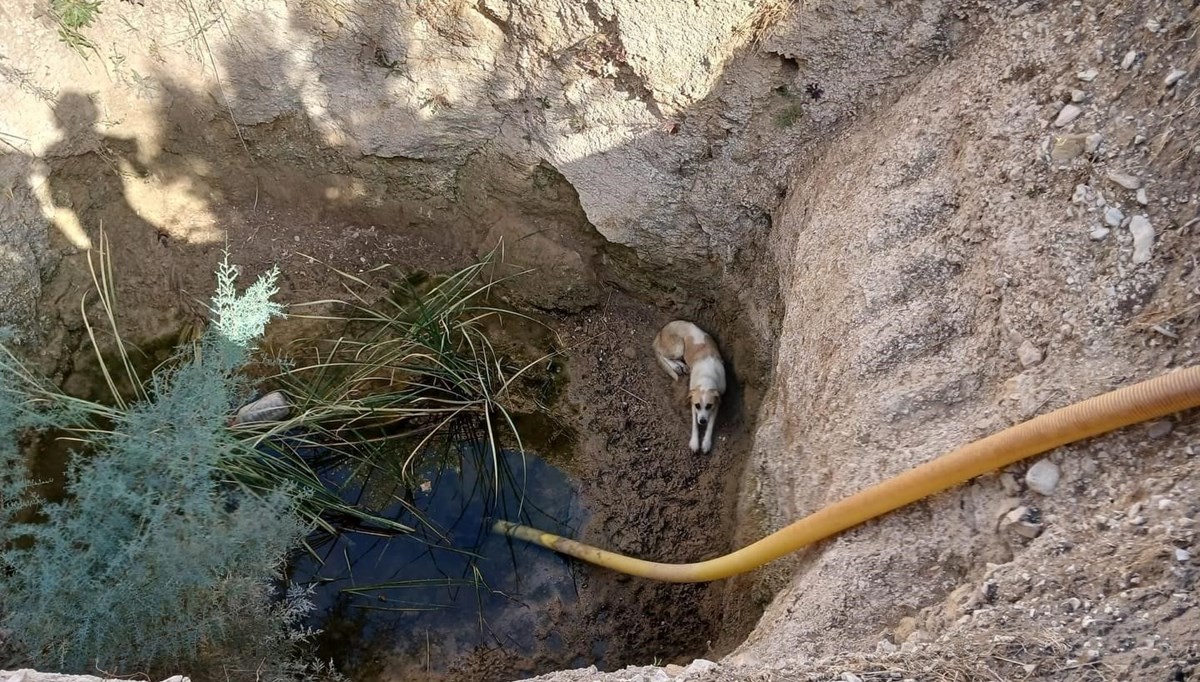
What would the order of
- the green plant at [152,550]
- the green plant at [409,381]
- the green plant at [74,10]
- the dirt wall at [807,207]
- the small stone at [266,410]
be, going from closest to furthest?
the dirt wall at [807,207] < the green plant at [152,550] < the green plant at [74,10] < the small stone at [266,410] < the green plant at [409,381]

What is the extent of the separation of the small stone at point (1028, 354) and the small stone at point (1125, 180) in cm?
49

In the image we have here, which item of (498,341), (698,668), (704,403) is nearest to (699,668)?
(698,668)

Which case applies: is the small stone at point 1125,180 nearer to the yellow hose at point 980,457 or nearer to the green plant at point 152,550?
the yellow hose at point 980,457

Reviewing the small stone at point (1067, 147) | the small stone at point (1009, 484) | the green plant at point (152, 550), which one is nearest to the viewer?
the small stone at point (1009, 484)

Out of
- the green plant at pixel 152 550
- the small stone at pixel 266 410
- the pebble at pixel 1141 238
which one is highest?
the pebble at pixel 1141 238

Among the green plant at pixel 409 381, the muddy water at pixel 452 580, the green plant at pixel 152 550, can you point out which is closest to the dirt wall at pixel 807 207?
the green plant at pixel 409 381

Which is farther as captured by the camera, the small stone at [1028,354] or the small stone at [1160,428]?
the small stone at [1028,354]

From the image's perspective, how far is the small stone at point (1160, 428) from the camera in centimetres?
198

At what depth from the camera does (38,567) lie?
2.59 meters

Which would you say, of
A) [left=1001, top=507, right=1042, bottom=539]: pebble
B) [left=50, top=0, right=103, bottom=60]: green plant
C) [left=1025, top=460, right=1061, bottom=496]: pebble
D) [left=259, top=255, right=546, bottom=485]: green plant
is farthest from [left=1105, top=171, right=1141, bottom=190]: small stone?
[left=50, top=0, right=103, bottom=60]: green plant

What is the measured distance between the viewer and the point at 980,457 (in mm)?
2164

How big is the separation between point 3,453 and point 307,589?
121 cm

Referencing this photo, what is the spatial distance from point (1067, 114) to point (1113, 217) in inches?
14.6

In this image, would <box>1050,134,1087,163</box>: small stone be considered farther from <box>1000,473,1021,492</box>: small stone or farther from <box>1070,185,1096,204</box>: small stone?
<box>1000,473,1021,492</box>: small stone
